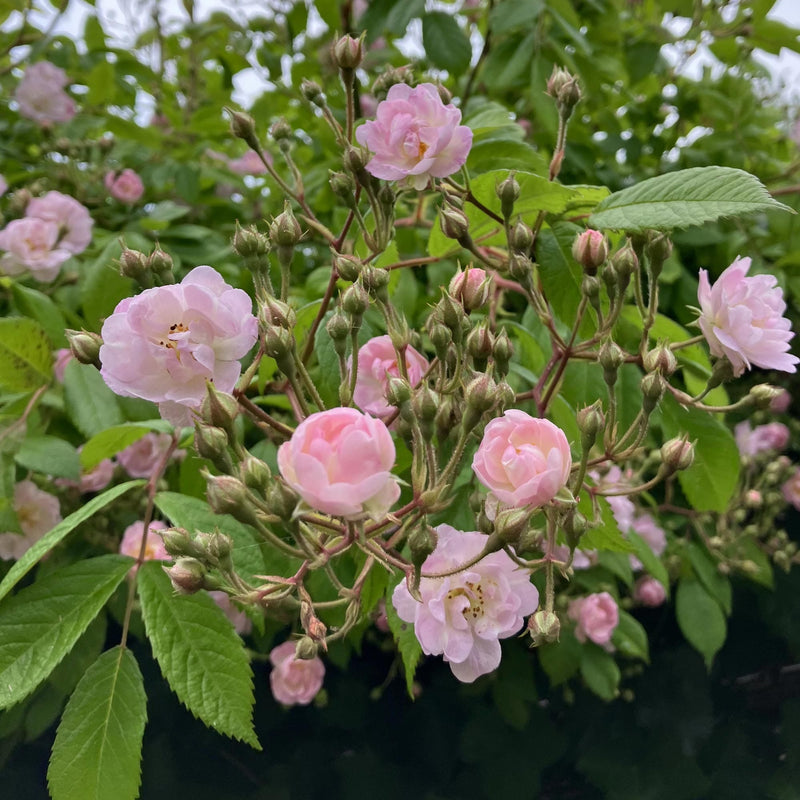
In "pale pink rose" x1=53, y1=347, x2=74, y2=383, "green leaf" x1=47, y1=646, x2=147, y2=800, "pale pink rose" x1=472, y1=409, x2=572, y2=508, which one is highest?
"pale pink rose" x1=472, y1=409, x2=572, y2=508

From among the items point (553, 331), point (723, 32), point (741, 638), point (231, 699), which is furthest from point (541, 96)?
point (741, 638)

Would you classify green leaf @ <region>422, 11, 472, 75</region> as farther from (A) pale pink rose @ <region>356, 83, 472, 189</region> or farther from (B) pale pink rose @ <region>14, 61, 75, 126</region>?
(B) pale pink rose @ <region>14, 61, 75, 126</region>

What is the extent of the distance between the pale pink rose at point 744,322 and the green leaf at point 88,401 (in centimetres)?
53

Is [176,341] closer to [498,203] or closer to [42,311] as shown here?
[498,203]

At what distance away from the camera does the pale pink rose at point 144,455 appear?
77cm

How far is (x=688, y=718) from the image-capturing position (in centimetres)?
95

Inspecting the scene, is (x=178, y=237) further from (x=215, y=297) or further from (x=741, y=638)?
(x=741, y=638)

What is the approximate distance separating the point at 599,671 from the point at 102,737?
66 cm

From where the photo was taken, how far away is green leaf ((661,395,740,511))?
607 mm

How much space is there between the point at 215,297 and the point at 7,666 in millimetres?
301

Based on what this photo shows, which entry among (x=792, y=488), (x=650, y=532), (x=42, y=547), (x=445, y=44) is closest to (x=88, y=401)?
(x=42, y=547)

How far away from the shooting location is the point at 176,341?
0.38 m

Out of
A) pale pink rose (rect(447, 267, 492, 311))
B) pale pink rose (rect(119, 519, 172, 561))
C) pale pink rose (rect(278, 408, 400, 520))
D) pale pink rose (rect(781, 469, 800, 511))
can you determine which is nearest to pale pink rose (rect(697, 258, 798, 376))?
pale pink rose (rect(447, 267, 492, 311))

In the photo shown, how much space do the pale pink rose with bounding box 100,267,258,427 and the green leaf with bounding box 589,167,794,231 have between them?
0.25m
